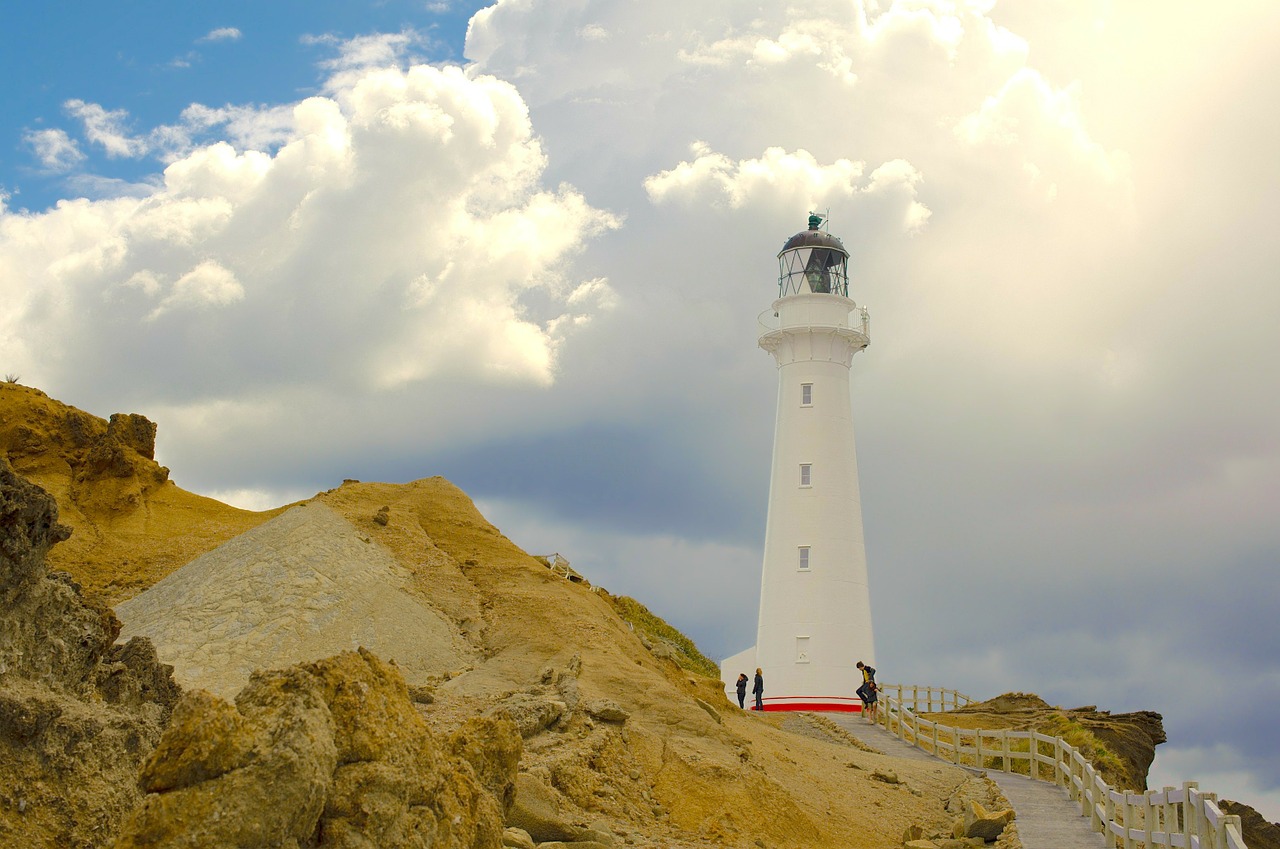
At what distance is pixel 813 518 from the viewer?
38.3 m

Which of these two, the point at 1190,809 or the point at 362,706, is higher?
the point at 1190,809

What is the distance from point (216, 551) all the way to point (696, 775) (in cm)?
1459

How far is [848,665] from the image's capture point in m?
36.9

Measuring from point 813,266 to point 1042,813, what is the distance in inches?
1042

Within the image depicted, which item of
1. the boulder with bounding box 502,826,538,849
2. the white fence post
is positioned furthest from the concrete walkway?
the boulder with bounding box 502,826,538,849

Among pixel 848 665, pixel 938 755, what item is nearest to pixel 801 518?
pixel 848 665

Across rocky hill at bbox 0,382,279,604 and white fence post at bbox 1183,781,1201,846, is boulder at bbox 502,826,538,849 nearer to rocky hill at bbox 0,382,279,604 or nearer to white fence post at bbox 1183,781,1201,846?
white fence post at bbox 1183,781,1201,846

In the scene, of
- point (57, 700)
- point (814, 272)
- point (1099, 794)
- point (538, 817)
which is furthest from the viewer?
point (814, 272)

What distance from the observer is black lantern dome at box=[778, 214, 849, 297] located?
42219 millimetres

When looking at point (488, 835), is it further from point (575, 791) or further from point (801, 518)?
point (801, 518)

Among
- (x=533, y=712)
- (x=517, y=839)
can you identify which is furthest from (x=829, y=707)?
(x=517, y=839)

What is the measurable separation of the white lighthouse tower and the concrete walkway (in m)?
8.91

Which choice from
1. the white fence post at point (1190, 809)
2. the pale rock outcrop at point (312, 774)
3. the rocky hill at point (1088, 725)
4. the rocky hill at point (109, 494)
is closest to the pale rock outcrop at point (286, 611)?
the rocky hill at point (109, 494)

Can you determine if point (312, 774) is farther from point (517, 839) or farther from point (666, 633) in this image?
point (666, 633)
